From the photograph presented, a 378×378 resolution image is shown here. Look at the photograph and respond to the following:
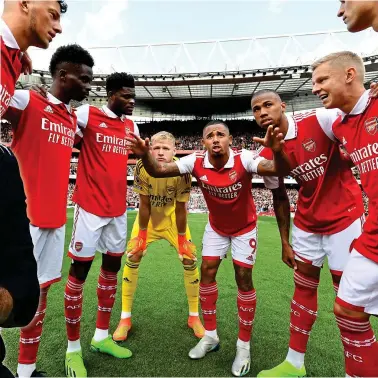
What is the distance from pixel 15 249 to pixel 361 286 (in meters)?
1.96

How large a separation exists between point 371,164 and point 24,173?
2602mm

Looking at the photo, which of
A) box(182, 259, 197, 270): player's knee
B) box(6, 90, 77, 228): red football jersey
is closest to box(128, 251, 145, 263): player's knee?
box(182, 259, 197, 270): player's knee

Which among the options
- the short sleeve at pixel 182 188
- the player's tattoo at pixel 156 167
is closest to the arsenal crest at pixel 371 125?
the player's tattoo at pixel 156 167

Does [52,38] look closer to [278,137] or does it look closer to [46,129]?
[46,129]

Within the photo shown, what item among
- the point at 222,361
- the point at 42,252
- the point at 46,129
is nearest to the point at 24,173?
the point at 46,129

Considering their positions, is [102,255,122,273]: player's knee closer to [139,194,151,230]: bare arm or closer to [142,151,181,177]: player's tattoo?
[139,194,151,230]: bare arm

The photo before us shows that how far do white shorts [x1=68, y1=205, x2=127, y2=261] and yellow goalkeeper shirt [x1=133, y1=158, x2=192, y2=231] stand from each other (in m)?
0.73

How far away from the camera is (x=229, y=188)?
308 centimetres

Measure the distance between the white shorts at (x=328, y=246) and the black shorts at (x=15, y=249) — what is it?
2433 millimetres

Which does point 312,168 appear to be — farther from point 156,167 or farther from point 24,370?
point 24,370

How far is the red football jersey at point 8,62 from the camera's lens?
1.57 metres

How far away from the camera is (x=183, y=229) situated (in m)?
3.82

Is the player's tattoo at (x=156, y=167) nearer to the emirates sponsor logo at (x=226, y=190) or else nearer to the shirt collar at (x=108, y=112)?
the emirates sponsor logo at (x=226, y=190)

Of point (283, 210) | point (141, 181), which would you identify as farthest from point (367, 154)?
point (141, 181)
